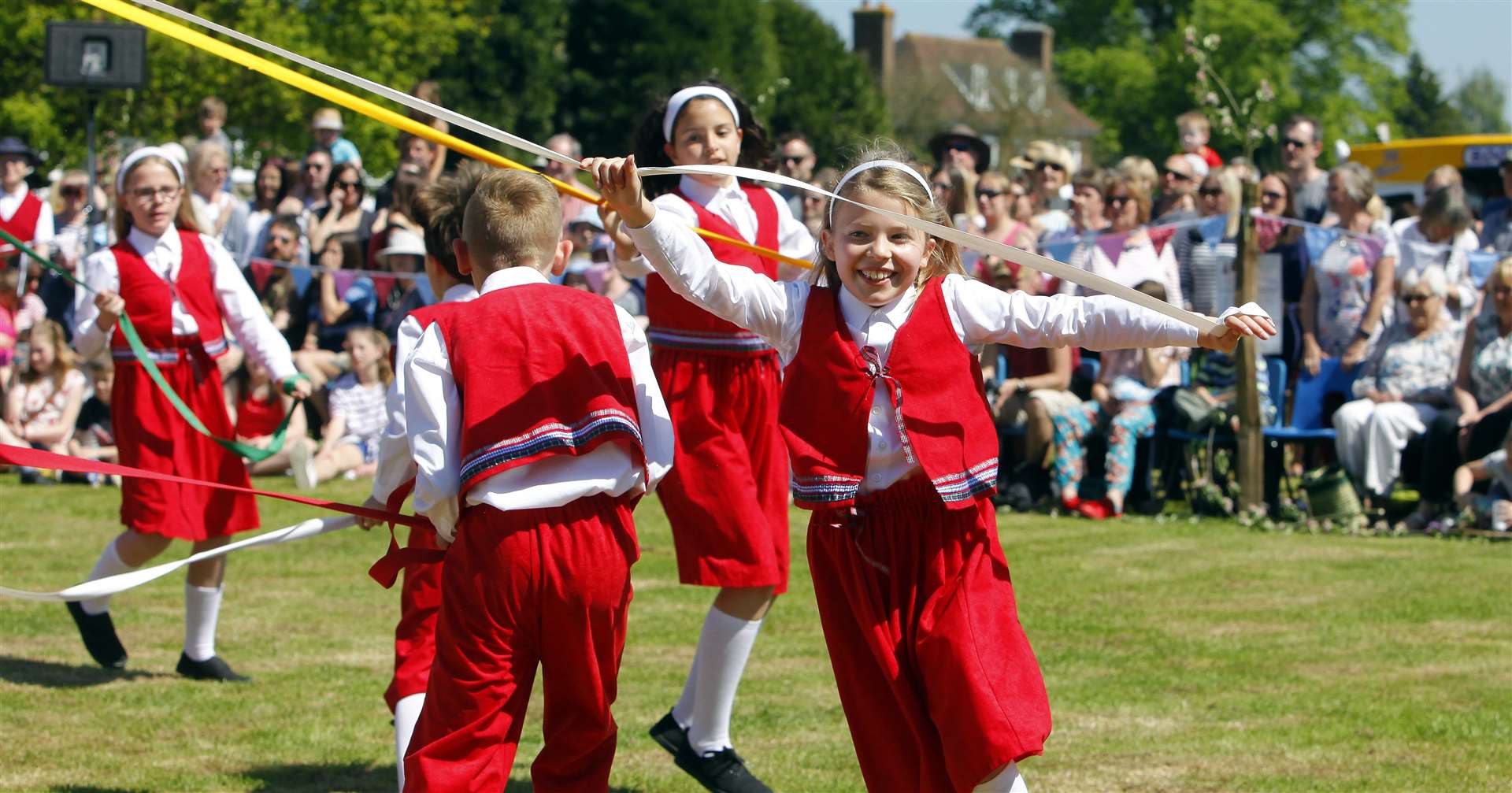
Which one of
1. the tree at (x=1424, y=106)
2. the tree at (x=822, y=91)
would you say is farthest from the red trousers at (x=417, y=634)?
the tree at (x=1424, y=106)

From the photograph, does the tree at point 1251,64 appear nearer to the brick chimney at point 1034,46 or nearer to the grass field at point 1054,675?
the brick chimney at point 1034,46

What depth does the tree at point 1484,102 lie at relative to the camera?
10006cm

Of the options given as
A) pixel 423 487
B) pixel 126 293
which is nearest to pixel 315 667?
pixel 126 293

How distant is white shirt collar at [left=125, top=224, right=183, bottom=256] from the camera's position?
6.48m

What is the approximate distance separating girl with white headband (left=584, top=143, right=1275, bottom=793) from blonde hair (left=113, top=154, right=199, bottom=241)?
129 inches

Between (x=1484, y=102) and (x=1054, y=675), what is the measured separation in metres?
106

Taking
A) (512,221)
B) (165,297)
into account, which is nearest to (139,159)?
(165,297)

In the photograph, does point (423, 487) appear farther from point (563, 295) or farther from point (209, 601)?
point (209, 601)

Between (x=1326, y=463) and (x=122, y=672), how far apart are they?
7075mm

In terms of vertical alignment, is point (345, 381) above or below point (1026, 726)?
above

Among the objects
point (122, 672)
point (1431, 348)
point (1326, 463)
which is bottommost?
point (122, 672)

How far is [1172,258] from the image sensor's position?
10.8m

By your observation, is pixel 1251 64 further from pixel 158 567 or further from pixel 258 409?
pixel 158 567

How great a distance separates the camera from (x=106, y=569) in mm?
6512
